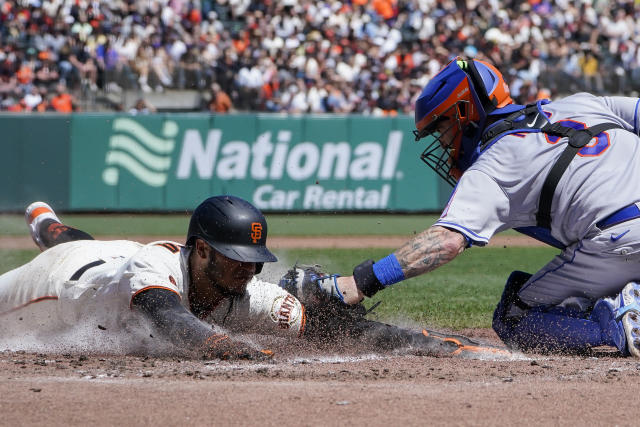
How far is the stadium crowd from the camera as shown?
1973 cm

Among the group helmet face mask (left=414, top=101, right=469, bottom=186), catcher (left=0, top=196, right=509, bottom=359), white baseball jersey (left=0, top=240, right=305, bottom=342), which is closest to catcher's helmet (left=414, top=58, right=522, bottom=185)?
helmet face mask (left=414, top=101, right=469, bottom=186)

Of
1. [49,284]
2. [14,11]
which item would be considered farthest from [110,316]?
[14,11]

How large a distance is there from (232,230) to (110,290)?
2.57 feet

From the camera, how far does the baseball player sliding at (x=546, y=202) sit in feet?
16.9

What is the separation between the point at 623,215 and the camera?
535 centimetres

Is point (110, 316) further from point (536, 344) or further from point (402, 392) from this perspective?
point (536, 344)

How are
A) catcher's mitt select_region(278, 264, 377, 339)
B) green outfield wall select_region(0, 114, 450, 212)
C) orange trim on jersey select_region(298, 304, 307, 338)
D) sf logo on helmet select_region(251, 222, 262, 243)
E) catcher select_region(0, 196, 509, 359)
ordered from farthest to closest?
1. green outfield wall select_region(0, 114, 450, 212)
2. orange trim on jersey select_region(298, 304, 307, 338)
3. catcher's mitt select_region(278, 264, 377, 339)
4. sf logo on helmet select_region(251, 222, 262, 243)
5. catcher select_region(0, 196, 509, 359)

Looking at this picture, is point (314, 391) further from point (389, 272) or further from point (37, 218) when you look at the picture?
point (37, 218)

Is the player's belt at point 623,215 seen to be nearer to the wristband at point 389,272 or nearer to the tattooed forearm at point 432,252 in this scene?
the tattooed forearm at point 432,252

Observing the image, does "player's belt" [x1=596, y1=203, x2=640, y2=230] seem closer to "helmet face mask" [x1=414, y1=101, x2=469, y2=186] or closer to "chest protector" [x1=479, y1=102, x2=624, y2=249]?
"chest protector" [x1=479, y1=102, x2=624, y2=249]

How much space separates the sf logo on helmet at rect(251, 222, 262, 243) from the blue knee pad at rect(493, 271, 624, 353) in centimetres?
194

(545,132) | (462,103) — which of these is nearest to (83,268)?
(462,103)

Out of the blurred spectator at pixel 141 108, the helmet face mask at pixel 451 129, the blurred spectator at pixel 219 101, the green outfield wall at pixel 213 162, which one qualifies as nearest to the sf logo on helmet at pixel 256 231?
the helmet face mask at pixel 451 129

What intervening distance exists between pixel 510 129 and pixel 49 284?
2.98 meters
